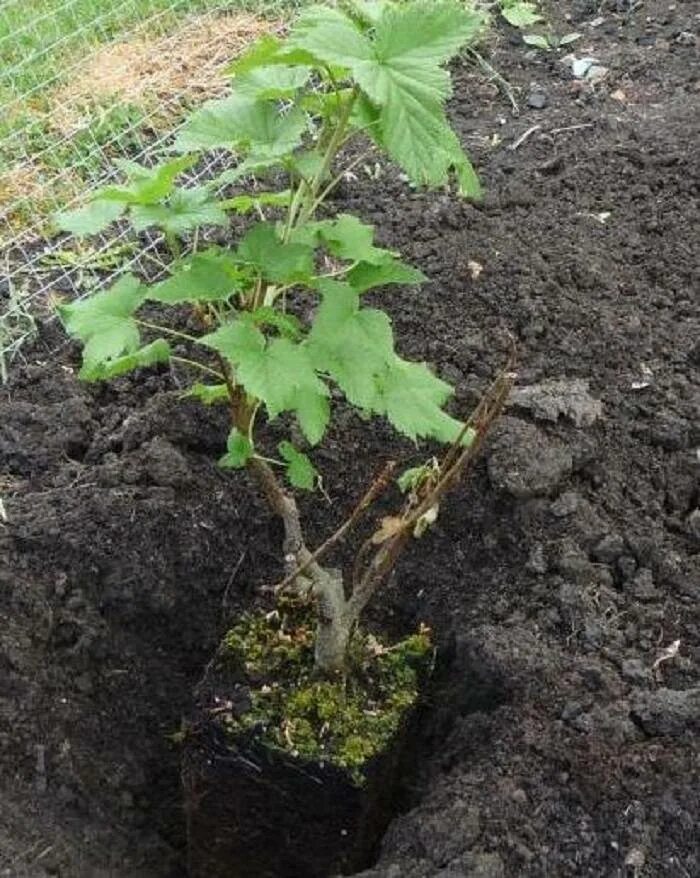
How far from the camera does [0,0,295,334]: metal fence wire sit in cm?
314

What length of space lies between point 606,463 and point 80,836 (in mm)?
1212

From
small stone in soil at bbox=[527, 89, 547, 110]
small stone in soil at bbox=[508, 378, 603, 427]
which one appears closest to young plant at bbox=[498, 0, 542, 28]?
small stone in soil at bbox=[527, 89, 547, 110]

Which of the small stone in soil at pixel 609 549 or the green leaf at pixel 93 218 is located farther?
the small stone in soil at pixel 609 549

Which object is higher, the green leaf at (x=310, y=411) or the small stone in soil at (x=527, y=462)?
the green leaf at (x=310, y=411)

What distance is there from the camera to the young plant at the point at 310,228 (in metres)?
1.62

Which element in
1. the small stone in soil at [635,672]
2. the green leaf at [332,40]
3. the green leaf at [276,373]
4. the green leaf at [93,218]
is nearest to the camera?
the green leaf at [332,40]

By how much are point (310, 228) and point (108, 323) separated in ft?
1.13

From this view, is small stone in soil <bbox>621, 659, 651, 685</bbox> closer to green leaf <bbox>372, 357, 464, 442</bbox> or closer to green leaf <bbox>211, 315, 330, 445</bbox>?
green leaf <bbox>372, 357, 464, 442</bbox>

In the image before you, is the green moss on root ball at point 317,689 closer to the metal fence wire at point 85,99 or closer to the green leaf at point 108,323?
the green leaf at point 108,323

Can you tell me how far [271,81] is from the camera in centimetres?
175

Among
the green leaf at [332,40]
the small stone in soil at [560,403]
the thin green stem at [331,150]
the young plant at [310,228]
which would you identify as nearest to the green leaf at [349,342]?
the young plant at [310,228]

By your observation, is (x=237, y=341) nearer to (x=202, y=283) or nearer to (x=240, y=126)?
(x=202, y=283)

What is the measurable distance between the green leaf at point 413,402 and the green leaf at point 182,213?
13.7 inches

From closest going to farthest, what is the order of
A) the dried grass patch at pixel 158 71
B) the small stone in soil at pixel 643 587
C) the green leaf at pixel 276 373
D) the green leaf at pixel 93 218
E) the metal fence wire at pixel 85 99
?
the green leaf at pixel 276 373 → the green leaf at pixel 93 218 → the small stone in soil at pixel 643 587 → the metal fence wire at pixel 85 99 → the dried grass patch at pixel 158 71
